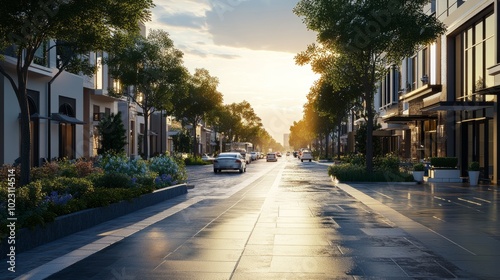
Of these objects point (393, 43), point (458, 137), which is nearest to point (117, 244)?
point (393, 43)

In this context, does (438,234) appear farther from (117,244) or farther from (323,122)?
(323,122)

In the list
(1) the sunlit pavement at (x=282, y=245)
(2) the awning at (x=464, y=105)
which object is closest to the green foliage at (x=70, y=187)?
(1) the sunlit pavement at (x=282, y=245)

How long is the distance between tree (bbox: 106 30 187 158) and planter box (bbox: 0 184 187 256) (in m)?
29.0

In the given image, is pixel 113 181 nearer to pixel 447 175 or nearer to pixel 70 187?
pixel 70 187

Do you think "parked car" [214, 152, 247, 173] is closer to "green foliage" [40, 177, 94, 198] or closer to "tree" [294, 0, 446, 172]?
"tree" [294, 0, 446, 172]

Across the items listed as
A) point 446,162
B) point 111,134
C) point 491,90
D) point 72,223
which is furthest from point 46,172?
point 111,134

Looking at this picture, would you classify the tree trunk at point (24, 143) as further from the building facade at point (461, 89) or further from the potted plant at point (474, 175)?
the potted plant at point (474, 175)

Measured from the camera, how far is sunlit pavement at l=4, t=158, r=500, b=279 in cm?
760

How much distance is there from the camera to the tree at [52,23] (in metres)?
13.7

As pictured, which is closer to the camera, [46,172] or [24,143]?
[24,143]

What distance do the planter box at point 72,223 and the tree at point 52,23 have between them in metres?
2.26

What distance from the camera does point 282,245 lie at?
9648 mm

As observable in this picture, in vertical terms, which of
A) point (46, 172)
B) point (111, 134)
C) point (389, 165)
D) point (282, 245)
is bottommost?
point (282, 245)

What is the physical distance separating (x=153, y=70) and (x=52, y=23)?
102ft
